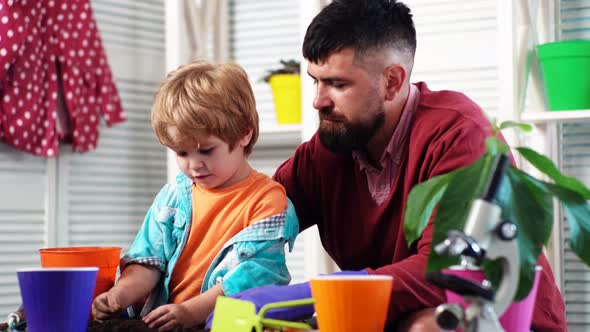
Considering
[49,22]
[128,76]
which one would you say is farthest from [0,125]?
[128,76]

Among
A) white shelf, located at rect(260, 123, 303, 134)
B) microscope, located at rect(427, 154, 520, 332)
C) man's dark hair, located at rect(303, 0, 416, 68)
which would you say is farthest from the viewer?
white shelf, located at rect(260, 123, 303, 134)

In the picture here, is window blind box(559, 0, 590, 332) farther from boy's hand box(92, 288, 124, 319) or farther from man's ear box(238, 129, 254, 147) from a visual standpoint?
boy's hand box(92, 288, 124, 319)

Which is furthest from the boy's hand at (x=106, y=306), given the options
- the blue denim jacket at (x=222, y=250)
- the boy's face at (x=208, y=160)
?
the boy's face at (x=208, y=160)

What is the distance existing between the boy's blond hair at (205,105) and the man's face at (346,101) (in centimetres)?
16

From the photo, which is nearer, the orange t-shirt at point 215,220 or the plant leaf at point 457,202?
the plant leaf at point 457,202

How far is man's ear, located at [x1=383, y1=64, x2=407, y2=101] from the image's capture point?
176 cm

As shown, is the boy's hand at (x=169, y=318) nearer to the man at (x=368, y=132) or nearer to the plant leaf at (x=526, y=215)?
the man at (x=368, y=132)

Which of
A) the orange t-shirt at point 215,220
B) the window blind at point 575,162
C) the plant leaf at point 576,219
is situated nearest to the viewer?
the plant leaf at point 576,219

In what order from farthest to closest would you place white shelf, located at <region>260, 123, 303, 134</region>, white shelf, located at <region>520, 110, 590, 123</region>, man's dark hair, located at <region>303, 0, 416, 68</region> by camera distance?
white shelf, located at <region>260, 123, 303, 134</region>
white shelf, located at <region>520, 110, 590, 123</region>
man's dark hair, located at <region>303, 0, 416, 68</region>

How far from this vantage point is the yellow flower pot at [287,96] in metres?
3.00

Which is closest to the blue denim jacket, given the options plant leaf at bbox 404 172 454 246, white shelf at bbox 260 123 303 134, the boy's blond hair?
the boy's blond hair

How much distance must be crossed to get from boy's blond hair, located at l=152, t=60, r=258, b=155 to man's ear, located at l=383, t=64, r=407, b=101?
0.98 ft

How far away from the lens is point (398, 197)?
1.67 metres

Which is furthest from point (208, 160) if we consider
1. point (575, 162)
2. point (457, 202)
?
point (575, 162)
